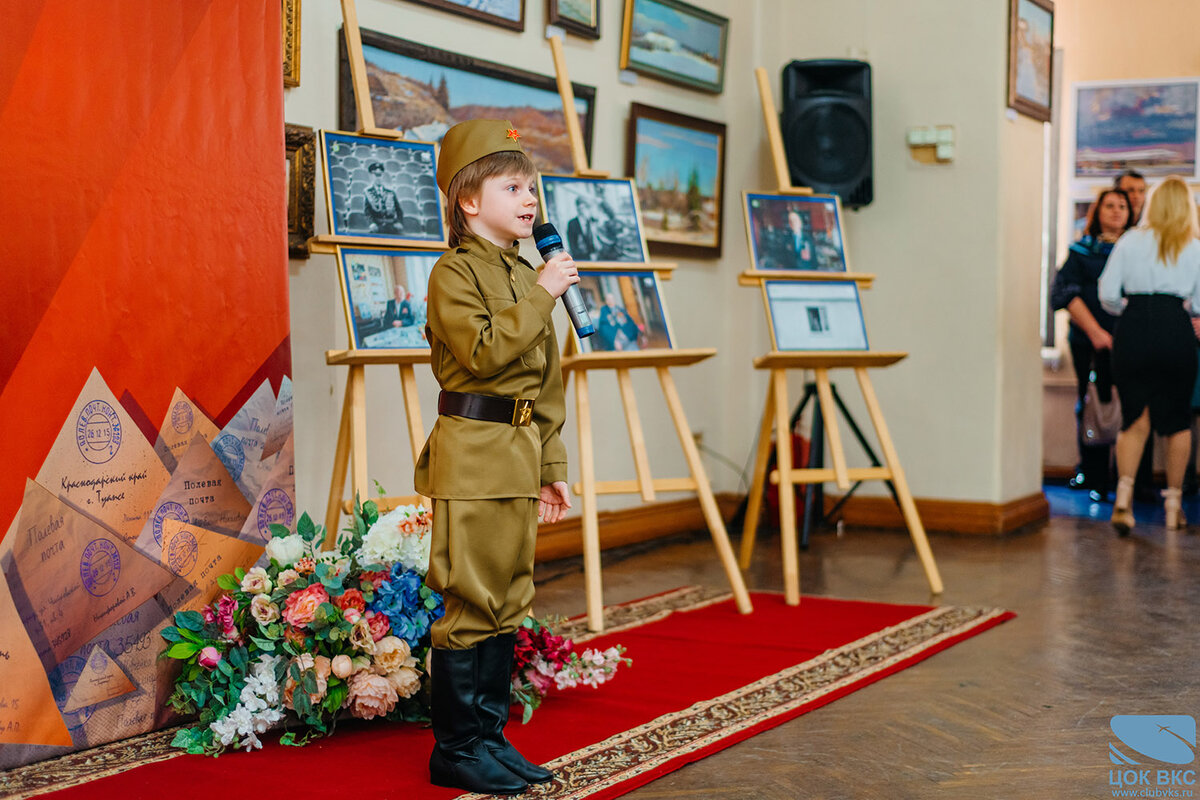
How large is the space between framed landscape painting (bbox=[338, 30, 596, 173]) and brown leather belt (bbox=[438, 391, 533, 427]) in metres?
1.81

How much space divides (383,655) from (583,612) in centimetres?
138

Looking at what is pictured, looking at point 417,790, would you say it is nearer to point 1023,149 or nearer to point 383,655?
point 383,655

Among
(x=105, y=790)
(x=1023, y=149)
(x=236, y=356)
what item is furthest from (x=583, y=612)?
(x=1023, y=149)

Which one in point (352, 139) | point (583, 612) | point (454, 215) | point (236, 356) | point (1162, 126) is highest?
point (1162, 126)

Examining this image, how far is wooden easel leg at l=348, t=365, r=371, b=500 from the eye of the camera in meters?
3.21

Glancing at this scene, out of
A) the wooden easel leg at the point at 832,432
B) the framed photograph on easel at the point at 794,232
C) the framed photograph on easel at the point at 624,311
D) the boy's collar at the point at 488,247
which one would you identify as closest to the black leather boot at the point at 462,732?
the boy's collar at the point at 488,247

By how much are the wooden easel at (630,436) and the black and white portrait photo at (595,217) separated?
6cm

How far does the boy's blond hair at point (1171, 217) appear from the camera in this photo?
5543mm

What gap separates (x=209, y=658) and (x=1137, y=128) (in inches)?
281

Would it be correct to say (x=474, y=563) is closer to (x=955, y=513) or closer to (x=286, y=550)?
(x=286, y=550)

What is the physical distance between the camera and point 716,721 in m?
2.80

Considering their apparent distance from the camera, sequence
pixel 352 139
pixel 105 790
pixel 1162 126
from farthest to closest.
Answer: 1. pixel 1162 126
2. pixel 352 139
3. pixel 105 790

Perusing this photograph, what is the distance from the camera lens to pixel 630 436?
12.7ft

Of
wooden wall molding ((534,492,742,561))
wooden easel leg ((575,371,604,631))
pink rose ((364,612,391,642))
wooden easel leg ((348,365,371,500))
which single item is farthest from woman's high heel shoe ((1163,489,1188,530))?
pink rose ((364,612,391,642))
